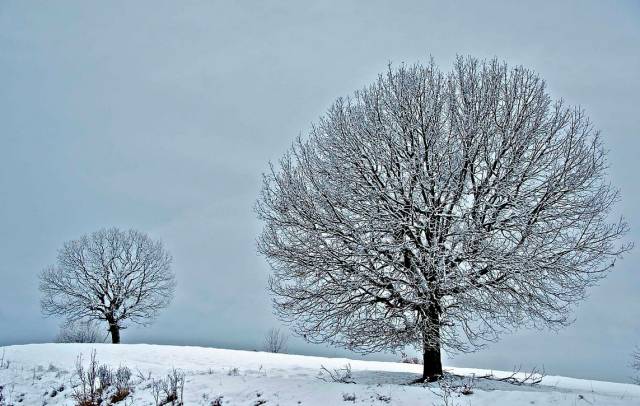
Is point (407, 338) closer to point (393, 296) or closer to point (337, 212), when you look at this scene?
point (393, 296)

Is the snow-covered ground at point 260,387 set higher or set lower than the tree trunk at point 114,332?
lower

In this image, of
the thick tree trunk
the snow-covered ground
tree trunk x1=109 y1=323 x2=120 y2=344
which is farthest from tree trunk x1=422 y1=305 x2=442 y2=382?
tree trunk x1=109 y1=323 x2=120 y2=344

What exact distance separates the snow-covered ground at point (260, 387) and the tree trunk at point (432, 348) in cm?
100

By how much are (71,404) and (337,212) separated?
27.2ft

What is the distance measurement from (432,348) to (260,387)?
4946mm

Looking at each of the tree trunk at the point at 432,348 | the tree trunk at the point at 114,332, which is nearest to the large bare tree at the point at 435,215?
the tree trunk at the point at 432,348

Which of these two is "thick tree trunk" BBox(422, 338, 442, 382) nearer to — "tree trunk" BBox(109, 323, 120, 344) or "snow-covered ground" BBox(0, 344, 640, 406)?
"snow-covered ground" BBox(0, 344, 640, 406)

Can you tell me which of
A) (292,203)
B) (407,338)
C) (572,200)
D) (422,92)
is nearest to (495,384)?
(407,338)

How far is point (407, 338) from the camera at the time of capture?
40.4 feet

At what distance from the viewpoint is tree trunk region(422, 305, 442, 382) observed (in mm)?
12141

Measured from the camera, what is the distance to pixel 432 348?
1302 centimetres

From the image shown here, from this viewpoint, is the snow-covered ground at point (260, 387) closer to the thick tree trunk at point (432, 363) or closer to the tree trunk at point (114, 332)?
the thick tree trunk at point (432, 363)

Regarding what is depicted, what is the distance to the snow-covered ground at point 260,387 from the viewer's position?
961 centimetres

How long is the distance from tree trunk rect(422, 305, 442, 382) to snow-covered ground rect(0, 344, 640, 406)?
999mm
